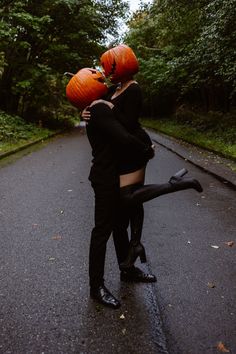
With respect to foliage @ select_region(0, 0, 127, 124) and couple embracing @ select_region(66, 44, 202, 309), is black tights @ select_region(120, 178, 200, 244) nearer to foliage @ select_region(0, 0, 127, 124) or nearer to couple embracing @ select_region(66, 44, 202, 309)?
couple embracing @ select_region(66, 44, 202, 309)

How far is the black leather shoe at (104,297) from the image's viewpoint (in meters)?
3.18

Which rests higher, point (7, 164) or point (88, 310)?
point (88, 310)

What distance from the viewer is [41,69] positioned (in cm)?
2089

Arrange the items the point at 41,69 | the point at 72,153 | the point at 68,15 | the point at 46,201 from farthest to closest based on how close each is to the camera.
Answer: the point at 68,15
the point at 41,69
the point at 72,153
the point at 46,201

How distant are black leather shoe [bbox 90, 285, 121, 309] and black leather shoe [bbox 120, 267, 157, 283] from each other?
436 millimetres

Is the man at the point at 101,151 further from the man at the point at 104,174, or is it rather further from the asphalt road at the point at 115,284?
the asphalt road at the point at 115,284

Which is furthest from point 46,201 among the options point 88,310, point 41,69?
point 41,69

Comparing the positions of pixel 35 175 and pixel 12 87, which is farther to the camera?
pixel 12 87

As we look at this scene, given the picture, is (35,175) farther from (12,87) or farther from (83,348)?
(12,87)

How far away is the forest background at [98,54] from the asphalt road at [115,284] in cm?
702

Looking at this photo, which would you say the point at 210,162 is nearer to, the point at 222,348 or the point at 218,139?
the point at 218,139

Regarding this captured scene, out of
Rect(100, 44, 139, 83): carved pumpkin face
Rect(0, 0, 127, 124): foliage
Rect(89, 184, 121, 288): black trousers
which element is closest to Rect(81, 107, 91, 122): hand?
Rect(100, 44, 139, 83): carved pumpkin face

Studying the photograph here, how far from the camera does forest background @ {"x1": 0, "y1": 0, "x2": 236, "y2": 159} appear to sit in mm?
14641

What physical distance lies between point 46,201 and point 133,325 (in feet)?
14.2
